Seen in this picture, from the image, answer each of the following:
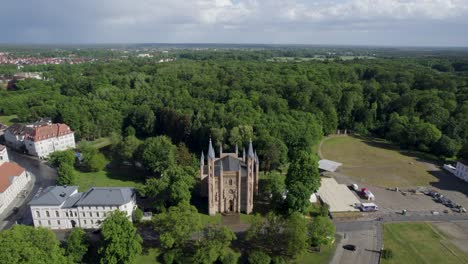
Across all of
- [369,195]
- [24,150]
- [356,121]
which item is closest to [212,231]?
[369,195]

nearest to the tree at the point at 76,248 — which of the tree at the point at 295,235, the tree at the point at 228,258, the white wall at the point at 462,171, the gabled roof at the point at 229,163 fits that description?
the tree at the point at 228,258

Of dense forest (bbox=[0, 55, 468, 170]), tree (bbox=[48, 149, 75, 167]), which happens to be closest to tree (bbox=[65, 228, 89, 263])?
tree (bbox=[48, 149, 75, 167])

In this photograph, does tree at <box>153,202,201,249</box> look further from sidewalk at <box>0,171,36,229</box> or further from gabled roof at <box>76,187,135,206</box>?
sidewalk at <box>0,171,36,229</box>

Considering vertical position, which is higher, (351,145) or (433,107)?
(433,107)

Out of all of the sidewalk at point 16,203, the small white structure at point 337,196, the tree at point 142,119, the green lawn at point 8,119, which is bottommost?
the sidewalk at point 16,203

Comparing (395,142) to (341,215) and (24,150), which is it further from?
(24,150)

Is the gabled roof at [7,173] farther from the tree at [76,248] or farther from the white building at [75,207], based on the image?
the tree at [76,248]

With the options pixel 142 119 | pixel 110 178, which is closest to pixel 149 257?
pixel 110 178
